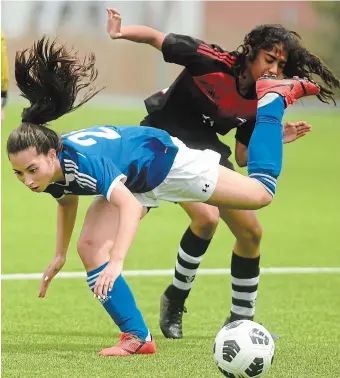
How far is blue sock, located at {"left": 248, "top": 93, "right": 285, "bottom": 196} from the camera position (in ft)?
20.2

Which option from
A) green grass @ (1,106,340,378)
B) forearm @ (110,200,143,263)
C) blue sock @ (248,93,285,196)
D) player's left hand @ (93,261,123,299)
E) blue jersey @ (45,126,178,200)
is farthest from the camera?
blue sock @ (248,93,285,196)

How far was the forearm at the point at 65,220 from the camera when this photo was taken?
6156 millimetres

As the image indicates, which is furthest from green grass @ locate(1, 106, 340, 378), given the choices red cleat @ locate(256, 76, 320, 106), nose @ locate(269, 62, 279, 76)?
nose @ locate(269, 62, 279, 76)

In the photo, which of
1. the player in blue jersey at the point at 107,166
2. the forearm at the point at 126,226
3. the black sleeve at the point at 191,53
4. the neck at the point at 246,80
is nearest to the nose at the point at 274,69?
the neck at the point at 246,80

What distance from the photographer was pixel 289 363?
5.65 metres

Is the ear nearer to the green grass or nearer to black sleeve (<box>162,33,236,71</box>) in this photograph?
the green grass

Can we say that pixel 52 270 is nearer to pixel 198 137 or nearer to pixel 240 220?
pixel 240 220

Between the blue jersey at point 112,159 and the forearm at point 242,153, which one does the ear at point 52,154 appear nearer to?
the blue jersey at point 112,159

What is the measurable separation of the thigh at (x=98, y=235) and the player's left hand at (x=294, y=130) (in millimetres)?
1340

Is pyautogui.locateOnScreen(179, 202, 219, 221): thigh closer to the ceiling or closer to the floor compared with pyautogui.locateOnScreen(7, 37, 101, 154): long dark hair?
closer to the floor

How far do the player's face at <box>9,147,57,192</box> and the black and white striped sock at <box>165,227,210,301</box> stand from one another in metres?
1.59

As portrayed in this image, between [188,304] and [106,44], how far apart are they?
75.3 ft

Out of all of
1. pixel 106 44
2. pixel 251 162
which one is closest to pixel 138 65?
pixel 106 44

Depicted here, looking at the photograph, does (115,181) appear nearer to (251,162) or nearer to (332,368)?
(251,162)
